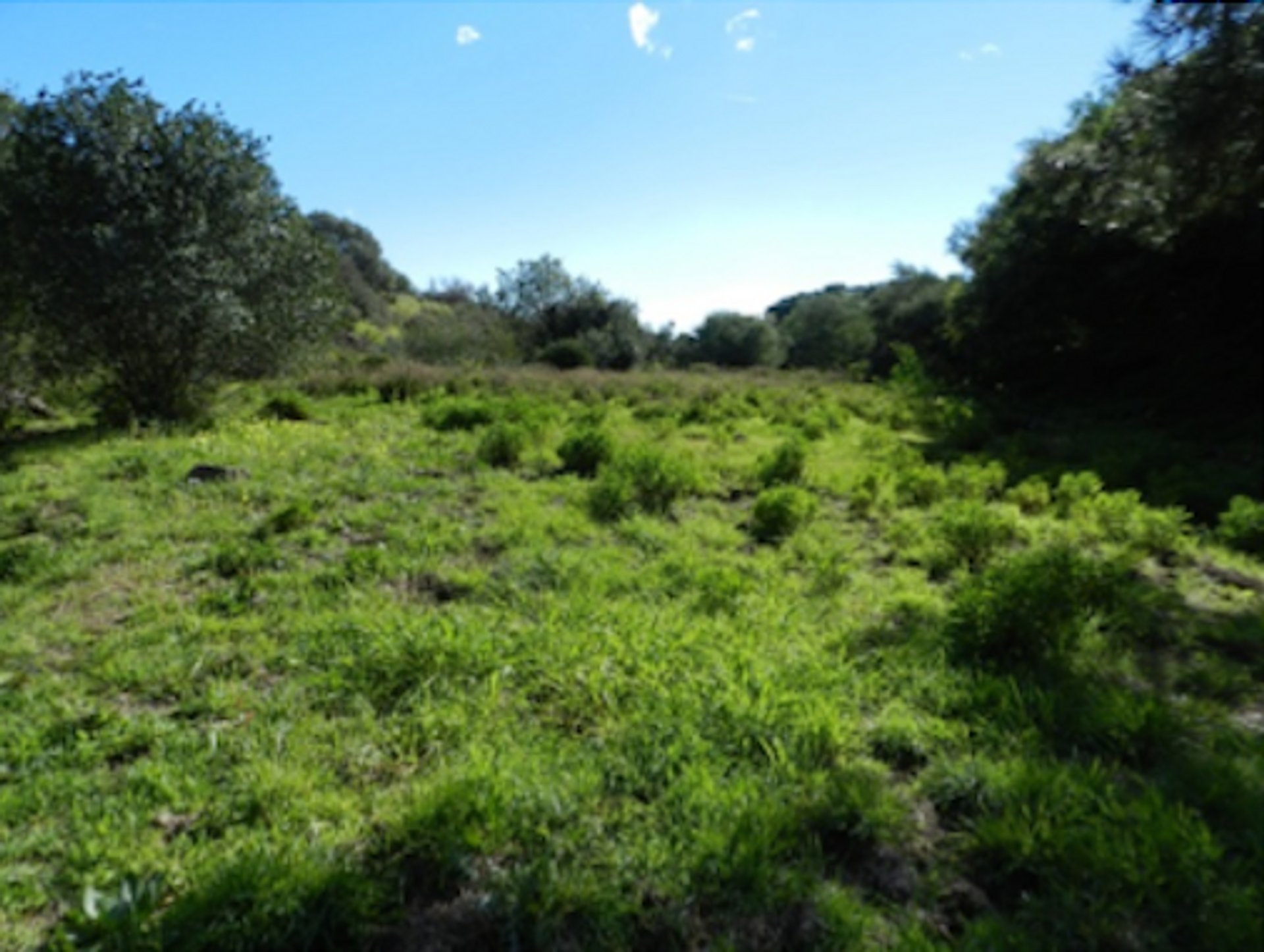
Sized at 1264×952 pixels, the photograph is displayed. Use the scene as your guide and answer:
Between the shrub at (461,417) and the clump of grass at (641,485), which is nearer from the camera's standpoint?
the clump of grass at (641,485)

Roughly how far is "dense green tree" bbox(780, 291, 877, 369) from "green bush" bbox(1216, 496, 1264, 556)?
3971 centimetres

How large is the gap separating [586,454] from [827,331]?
44.9 meters

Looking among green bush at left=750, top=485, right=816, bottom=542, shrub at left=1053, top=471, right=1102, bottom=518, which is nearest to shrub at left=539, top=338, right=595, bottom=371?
green bush at left=750, top=485, right=816, bottom=542

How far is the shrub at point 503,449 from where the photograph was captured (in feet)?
28.5

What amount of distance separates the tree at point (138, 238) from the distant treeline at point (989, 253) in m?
0.03

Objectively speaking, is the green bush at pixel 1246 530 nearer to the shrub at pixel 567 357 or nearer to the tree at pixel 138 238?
the tree at pixel 138 238

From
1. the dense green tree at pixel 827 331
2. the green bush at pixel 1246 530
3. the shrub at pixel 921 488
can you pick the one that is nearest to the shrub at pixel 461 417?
the shrub at pixel 921 488

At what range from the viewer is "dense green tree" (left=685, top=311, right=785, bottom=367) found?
44562 millimetres

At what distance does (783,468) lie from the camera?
330 inches

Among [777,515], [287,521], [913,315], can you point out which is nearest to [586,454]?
[777,515]

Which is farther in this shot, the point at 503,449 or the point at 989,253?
the point at 989,253

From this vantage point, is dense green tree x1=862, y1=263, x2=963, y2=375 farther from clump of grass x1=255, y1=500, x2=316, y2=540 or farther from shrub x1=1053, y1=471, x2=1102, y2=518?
clump of grass x1=255, y1=500, x2=316, y2=540

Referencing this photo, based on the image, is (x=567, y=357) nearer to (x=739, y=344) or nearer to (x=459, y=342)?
(x=459, y=342)

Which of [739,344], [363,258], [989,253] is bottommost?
[739,344]
